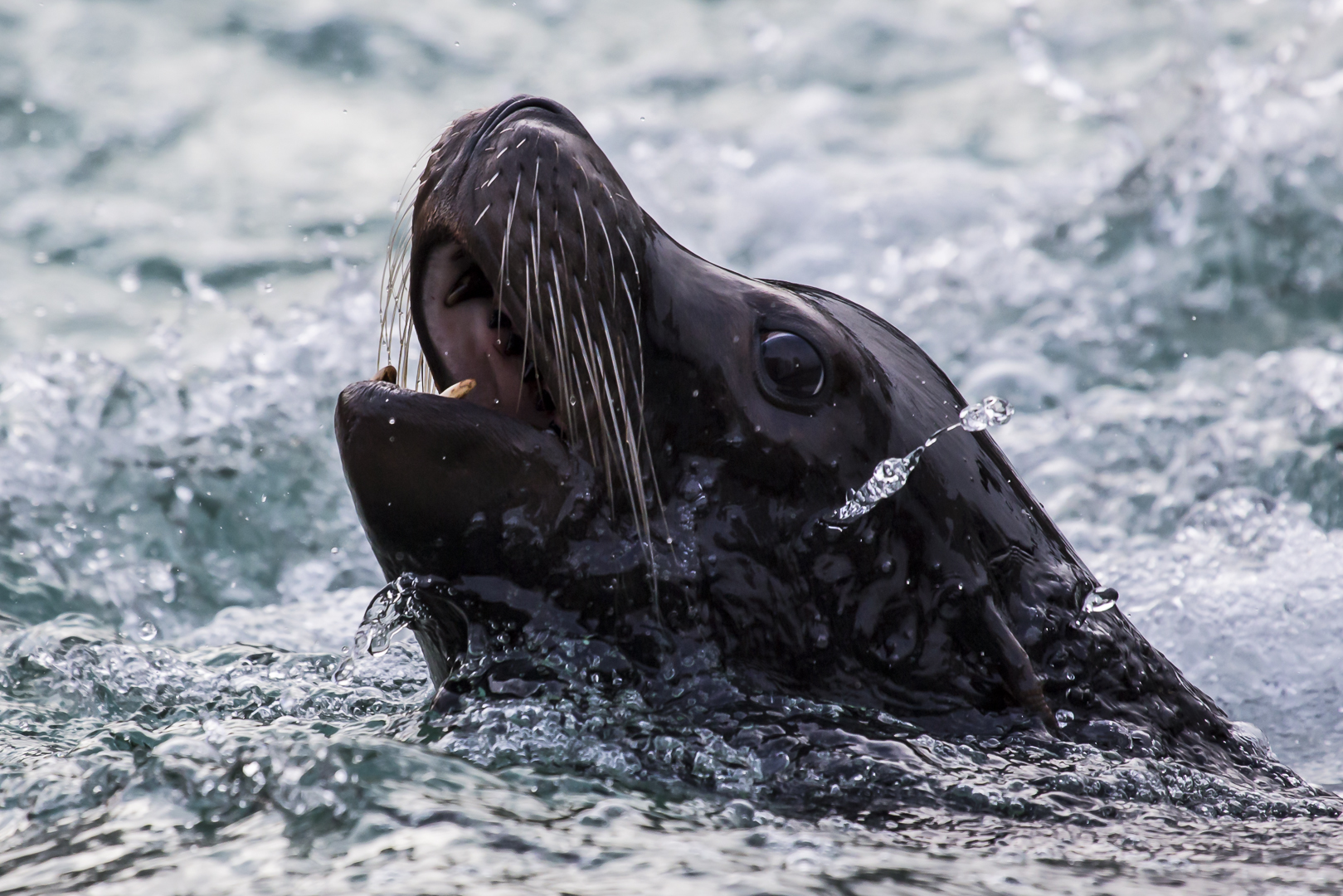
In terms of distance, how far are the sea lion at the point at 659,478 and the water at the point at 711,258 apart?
128mm

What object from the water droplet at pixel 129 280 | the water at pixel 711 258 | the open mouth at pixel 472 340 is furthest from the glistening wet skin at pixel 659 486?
the water droplet at pixel 129 280

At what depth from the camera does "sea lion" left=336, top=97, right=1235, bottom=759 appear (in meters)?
2.66

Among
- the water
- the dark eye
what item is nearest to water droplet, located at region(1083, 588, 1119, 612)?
the water

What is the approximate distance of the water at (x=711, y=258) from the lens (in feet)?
7.33

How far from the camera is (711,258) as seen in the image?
8703 millimetres

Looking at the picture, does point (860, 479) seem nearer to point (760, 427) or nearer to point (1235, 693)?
point (760, 427)

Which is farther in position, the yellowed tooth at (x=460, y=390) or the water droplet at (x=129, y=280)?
the water droplet at (x=129, y=280)

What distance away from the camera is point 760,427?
282 centimetres

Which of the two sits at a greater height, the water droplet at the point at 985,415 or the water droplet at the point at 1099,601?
the water droplet at the point at 985,415

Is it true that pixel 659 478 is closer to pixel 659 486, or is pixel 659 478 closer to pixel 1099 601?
pixel 659 486

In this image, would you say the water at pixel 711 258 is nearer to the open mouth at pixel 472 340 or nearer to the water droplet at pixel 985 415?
the open mouth at pixel 472 340

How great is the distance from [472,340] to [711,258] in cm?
599

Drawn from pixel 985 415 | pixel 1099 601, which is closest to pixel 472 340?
pixel 985 415

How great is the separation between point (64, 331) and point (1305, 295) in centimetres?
660
